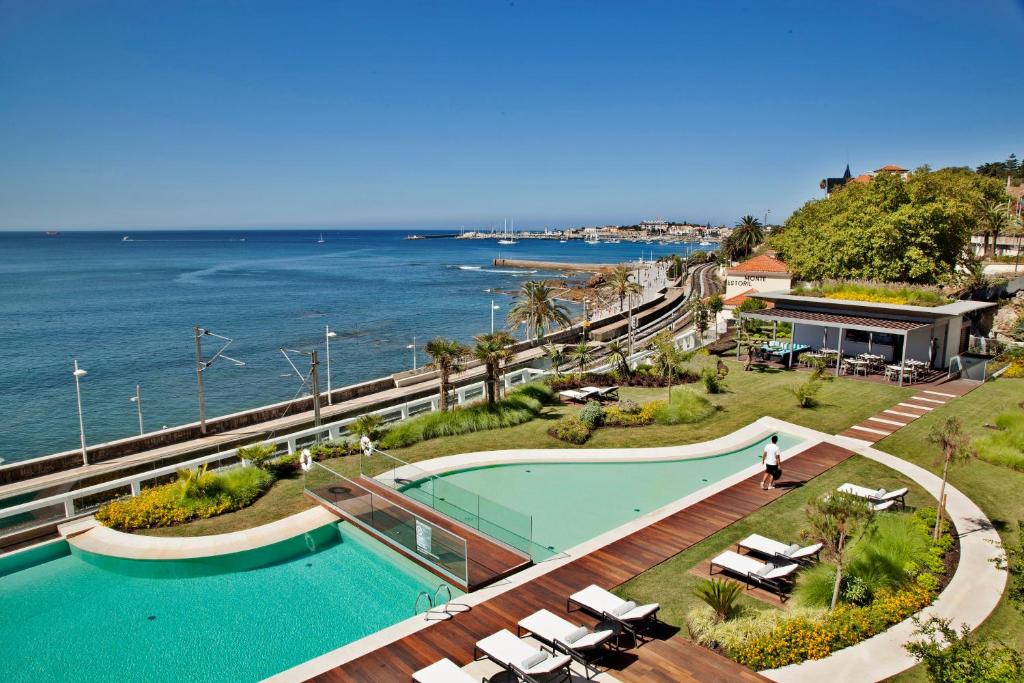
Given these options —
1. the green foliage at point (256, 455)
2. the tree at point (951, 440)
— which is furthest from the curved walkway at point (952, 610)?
the green foliage at point (256, 455)

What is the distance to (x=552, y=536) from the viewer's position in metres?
14.5

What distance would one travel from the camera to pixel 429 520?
1373cm

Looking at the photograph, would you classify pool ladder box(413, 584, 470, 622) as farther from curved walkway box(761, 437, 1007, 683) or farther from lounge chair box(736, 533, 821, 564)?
lounge chair box(736, 533, 821, 564)

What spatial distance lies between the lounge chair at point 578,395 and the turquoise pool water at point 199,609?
40.6 ft

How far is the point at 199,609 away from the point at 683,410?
16389 millimetres

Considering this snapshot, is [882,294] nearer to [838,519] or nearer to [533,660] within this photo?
[838,519]

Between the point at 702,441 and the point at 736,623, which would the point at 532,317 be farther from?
the point at 736,623

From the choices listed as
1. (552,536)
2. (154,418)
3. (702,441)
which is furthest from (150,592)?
(154,418)

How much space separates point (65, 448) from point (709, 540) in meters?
34.6

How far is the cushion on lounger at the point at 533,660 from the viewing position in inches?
348

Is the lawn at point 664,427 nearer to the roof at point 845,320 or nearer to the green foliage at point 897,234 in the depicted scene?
the roof at point 845,320

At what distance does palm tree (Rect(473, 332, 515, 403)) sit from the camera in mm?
22969

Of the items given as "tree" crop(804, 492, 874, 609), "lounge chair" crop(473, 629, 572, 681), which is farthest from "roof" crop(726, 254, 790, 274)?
"lounge chair" crop(473, 629, 572, 681)

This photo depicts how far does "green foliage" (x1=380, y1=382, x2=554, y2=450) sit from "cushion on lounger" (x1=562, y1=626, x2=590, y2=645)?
1194cm
